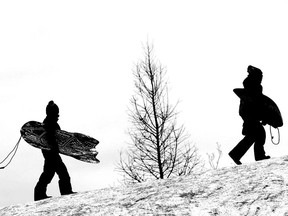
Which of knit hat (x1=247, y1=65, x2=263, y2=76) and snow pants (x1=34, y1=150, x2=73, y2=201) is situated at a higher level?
knit hat (x1=247, y1=65, x2=263, y2=76)

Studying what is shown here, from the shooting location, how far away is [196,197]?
275 inches

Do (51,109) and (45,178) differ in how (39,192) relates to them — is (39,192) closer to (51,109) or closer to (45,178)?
(45,178)

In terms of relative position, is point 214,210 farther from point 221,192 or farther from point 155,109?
point 155,109

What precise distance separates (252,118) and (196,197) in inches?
120

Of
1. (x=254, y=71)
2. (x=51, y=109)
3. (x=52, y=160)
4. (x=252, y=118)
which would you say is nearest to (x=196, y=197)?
(x=252, y=118)

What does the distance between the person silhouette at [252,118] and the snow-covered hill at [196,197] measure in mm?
1075

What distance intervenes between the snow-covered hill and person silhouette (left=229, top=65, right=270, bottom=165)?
3.53ft

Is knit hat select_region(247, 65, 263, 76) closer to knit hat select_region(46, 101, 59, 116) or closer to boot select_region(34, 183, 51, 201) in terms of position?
knit hat select_region(46, 101, 59, 116)

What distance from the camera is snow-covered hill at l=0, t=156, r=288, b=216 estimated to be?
21.0 feet

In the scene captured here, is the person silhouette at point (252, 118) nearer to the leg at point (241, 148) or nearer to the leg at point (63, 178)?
the leg at point (241, 148)

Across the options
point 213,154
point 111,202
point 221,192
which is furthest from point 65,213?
point 213,154

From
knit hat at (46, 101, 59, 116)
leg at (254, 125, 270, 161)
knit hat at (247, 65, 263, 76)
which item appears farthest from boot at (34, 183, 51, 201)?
knit hat at (247, 65, 263, 76)

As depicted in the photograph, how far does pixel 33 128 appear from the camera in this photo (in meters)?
10.2

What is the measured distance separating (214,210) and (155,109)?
10999 millimetres
